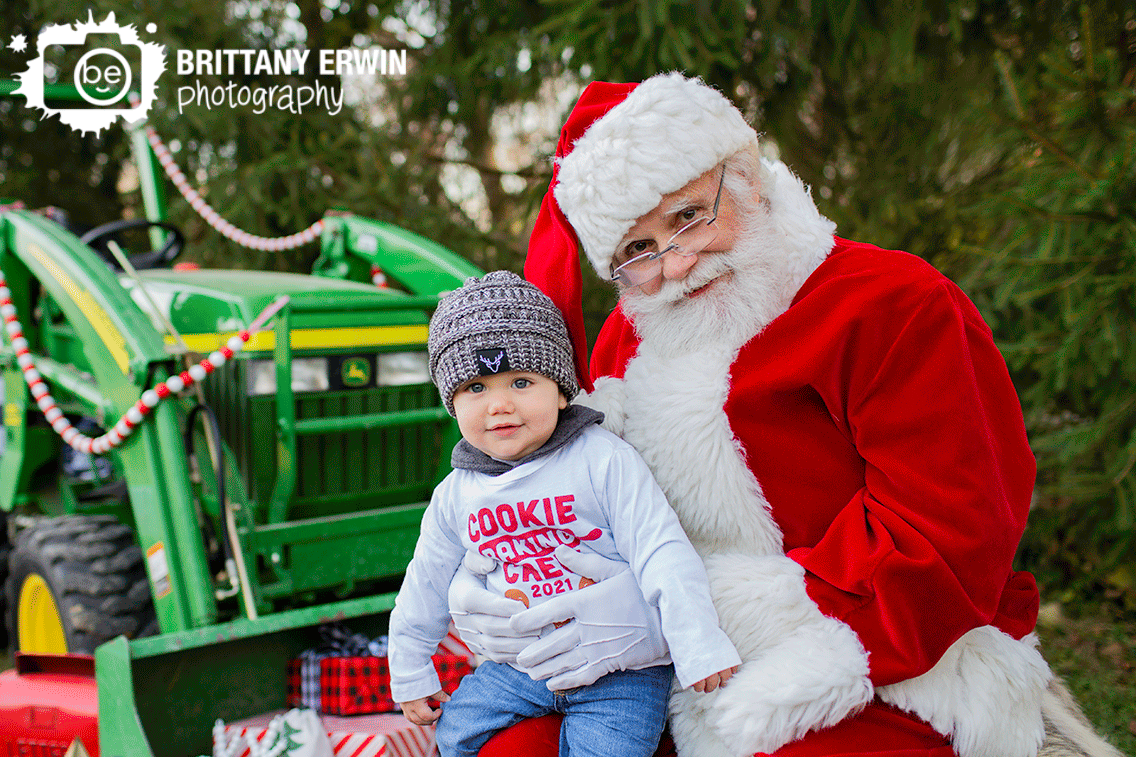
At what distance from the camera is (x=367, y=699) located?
2.42m

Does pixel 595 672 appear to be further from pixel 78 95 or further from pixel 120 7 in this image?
pixel 120 7

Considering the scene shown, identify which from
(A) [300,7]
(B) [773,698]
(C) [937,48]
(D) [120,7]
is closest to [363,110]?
(A) [300,7]

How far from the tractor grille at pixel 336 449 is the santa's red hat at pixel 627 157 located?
1751 millimetres

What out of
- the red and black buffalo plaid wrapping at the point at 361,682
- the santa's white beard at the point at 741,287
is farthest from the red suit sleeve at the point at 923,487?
the red and black buffalo plaid wrapping at the point at 361,682

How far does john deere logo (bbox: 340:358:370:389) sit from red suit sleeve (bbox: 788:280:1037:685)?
2.11 metres

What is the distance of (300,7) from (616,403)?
16.1 ft

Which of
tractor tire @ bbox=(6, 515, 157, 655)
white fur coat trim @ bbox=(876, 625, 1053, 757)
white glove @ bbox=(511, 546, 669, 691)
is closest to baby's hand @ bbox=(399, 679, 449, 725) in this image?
white glove @ bbox=(511, 546, 669, 691)

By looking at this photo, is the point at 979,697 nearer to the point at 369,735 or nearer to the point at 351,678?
the point at 369,735

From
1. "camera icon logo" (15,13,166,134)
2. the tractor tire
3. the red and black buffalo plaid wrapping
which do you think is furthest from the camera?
"camera icon logo" (15,13,166,134)

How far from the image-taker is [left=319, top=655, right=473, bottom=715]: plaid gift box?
7.92 feet

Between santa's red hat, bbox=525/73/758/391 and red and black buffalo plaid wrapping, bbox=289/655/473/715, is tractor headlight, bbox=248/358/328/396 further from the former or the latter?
santa's red hat, bbox=525/73/758/391

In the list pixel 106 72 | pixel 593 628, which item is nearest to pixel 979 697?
pixel 593 628

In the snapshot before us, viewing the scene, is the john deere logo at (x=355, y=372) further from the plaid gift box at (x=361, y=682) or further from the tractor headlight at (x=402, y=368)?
the plaid gift box at (x=361, y=682)

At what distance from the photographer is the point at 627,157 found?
1.49 meters
